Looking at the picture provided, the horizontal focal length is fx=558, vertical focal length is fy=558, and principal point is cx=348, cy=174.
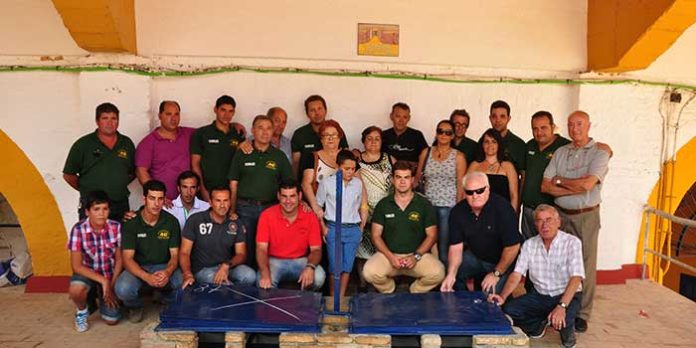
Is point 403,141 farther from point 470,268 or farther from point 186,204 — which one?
point 186,204

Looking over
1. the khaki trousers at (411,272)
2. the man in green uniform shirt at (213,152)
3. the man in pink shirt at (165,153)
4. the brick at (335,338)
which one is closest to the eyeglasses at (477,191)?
the khaki trousers at (411,272)

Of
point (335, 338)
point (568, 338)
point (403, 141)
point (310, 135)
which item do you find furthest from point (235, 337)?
point (403, 141)

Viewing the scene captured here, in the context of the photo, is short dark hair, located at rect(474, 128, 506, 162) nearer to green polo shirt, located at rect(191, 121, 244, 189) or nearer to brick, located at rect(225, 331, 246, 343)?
green polo shirt, located at rect(191, 121, 244, 189)

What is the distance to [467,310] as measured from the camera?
12.3 ft

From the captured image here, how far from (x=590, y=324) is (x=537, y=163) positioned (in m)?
1.43

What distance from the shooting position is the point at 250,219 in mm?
4754

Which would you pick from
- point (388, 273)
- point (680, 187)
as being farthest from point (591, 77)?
point (388, 273)

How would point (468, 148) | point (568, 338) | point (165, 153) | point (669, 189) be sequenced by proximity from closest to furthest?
point (568, 338)
point (165, 153)
point (468, 148)
point (669, 189)

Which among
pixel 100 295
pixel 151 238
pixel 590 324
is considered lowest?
pixel 590 324

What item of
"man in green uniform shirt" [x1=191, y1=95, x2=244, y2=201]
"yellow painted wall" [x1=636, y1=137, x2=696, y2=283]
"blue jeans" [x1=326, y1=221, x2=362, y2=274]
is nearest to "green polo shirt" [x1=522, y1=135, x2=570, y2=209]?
"blue jeans" [x1=326, y1=221, x2=362, y2=274]

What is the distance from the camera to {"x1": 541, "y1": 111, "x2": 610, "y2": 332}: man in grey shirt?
14.4ft

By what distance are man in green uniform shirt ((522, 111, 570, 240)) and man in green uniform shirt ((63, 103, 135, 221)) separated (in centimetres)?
348

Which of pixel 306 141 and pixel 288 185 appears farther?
pixel 306 141

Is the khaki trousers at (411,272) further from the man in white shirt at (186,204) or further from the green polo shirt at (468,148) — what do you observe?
the man in white shirt at (186,204)
